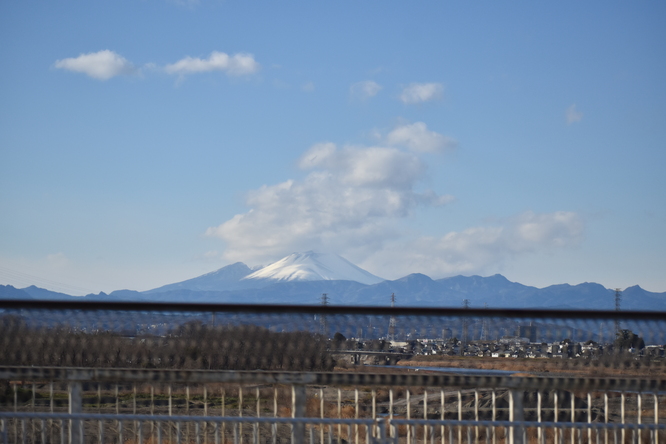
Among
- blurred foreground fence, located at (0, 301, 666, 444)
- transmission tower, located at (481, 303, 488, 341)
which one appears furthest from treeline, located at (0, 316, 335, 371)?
transmission tower, located at (481, 303, 488, 341)

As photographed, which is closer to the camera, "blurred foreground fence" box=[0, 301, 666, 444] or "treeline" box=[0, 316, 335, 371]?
"blurred foreground fence" box=[0, 301, 666, 444]

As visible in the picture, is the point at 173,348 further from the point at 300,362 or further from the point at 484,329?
the point at 484,329

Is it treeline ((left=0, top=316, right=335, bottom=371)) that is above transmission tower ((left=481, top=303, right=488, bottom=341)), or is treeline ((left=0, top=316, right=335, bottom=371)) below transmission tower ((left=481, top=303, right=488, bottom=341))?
below

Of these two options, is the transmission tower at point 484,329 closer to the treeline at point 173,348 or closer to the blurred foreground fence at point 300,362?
the blurred foreground fence at point 300,362

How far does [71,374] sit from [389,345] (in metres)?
2.07

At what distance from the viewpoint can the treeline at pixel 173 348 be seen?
4.61 metres

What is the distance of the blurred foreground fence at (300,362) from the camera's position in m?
4.46

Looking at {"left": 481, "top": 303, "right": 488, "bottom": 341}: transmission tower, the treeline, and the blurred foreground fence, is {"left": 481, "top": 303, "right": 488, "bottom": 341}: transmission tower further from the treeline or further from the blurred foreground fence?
the treeline

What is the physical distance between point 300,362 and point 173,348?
2.84ft

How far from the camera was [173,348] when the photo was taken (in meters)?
4.69

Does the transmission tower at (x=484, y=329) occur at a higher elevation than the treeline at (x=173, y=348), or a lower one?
higher

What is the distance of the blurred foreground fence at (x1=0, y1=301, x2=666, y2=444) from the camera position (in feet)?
14.6

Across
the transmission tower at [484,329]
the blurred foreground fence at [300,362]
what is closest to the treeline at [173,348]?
the blurred foreground fence at [300,362]

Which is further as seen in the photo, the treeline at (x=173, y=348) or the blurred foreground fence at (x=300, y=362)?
the treeline at (x=173, y=348)
